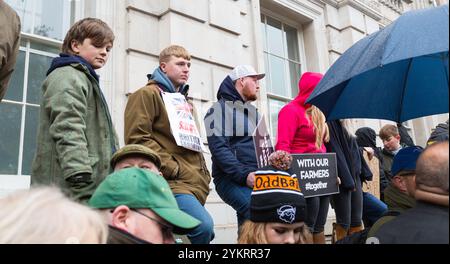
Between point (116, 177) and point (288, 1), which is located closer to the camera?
point (116, 177)

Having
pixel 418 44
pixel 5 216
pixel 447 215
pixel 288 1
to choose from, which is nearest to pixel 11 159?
pixel 5 216

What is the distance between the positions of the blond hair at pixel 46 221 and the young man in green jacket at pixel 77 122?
98 centimetres

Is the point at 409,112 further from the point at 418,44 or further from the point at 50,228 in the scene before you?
the point at 50,228

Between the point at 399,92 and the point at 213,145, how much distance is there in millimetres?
1365

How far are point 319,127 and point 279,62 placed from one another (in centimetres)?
417

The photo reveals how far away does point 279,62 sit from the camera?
766cm

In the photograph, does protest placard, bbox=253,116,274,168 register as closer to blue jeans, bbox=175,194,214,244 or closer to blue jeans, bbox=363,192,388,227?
blue jeans, bbox=175,194,214,244

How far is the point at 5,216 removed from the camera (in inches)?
41.5

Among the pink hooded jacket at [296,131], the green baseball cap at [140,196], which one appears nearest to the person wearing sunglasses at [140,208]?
the green baseball cap at [140,196]

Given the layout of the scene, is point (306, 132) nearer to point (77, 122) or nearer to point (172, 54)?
point (172, 54)

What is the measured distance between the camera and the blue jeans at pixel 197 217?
8.23 ft

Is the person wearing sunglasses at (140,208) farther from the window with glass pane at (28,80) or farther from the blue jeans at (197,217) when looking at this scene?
the window with glass pane at (28,80)

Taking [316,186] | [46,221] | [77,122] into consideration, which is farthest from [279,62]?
[46,221]

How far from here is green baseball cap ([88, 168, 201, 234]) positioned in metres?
1.49
